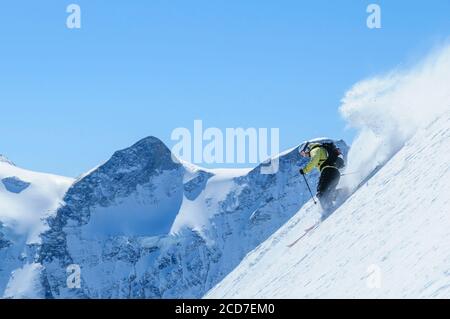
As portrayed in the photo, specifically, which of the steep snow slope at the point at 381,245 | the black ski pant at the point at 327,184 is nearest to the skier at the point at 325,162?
the black ski pant at the point at 327,184

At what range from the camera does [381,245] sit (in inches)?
468

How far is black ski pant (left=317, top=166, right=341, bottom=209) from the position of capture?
18.1 metres

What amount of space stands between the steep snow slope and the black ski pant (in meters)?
0.74

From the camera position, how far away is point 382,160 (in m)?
20.0

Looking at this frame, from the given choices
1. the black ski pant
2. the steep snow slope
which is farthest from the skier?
the steep snow slope

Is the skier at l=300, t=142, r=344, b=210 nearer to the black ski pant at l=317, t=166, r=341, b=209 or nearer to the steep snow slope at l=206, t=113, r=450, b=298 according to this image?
the black ski pant at l=317, t=166, r=341, b=209

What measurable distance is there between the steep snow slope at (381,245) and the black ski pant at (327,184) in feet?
2.43

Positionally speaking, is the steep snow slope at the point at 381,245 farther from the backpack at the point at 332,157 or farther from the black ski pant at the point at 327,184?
the backpack at the point at 332,157

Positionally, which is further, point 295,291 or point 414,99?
point 414,99

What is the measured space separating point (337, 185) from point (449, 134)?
412cm

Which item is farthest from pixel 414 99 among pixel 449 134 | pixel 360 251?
pixel 360 251

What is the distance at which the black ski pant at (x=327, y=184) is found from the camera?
59.4ft

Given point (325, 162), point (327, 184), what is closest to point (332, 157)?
point (325, 162)
